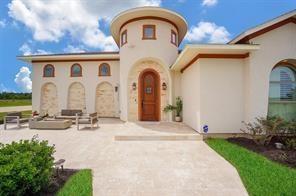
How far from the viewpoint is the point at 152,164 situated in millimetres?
5223

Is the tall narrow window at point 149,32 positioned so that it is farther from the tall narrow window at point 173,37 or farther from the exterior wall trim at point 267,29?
the exterior wall trim at point 267,29

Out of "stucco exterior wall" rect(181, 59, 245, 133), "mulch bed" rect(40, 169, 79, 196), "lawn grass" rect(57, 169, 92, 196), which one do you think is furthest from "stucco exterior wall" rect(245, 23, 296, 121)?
"mulch bed" rect(40, 169, 79, 196)

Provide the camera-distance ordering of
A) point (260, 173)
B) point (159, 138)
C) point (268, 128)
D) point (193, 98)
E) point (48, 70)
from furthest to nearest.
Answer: point (48, 70)
point (193, 98)
point (159, 138)
point (268, 128)
point (260, 173)

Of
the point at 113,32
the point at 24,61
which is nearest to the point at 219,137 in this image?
the point at 113,32

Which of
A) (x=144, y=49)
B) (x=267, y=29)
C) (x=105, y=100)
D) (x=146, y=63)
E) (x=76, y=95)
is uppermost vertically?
(x=144, y=49)

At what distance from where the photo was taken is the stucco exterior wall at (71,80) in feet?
50.1

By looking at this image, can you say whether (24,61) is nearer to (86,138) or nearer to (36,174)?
(86,138)

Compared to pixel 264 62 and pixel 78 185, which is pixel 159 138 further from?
pixel 264 62

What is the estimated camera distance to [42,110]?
15773 millimetres

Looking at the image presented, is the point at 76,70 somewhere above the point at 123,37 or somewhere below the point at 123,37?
below

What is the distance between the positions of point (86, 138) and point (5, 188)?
552 cm

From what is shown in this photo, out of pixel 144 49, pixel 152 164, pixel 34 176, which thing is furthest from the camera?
pixel 144 49

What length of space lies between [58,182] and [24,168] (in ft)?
3.52

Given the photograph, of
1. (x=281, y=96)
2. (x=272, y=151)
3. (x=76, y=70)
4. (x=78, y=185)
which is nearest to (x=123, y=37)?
(x=76, y=70)
